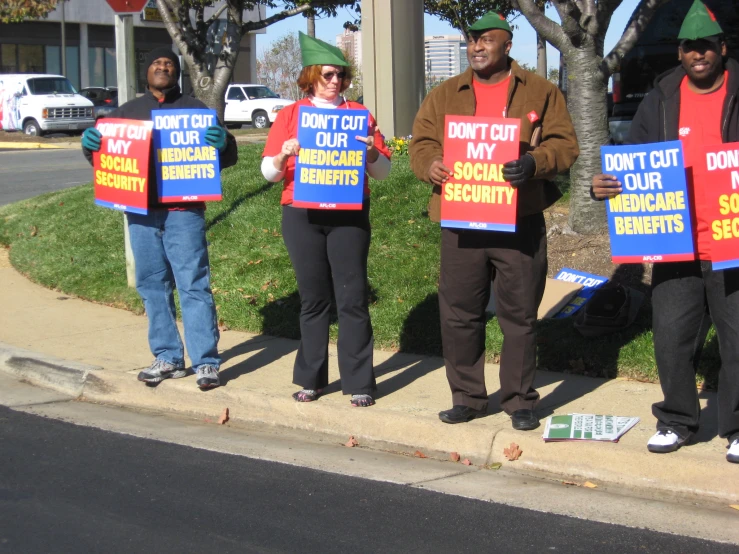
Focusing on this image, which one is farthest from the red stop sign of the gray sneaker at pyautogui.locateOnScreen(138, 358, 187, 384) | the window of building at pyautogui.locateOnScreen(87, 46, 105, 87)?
the window of building at pyautogui.locateOnScreen(87, 46, 105, 87)

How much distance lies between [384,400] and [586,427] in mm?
1260

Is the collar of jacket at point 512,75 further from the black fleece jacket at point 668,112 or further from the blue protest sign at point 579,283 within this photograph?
the blue protest sign at point 579,283

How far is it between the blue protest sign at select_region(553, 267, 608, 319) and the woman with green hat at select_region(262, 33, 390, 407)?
1.85 metres

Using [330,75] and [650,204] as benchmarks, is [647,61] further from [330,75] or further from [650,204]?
[650,204]

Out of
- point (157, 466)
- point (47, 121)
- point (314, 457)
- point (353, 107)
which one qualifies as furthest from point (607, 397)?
point (47, 121)

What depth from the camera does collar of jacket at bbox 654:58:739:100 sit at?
4559mm

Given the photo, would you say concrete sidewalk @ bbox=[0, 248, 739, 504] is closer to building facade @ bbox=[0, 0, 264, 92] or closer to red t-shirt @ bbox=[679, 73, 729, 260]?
red t-shirt @ bbox=[679, 73, 729, 260]

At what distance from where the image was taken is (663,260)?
4.67 metres

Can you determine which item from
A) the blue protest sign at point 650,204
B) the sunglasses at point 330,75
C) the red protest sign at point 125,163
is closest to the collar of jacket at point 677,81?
the blue protest sign at point 650,204

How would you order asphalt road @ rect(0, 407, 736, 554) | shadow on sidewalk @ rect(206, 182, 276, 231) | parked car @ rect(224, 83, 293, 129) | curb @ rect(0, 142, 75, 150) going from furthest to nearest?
parked car @ rect(224, 83, 293, 129)
curb @ rect(0, 142, 75, 150)
shadow on sidewalk @ rect(206, 182, 276, 231)
asphalt road @ rect(0, 407, 736, 554)

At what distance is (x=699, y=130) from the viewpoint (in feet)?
15.2

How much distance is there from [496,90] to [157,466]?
8.27ft

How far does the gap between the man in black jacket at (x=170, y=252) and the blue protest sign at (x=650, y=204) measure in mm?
2488

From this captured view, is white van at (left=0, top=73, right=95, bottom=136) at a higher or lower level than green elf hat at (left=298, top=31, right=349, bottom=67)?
higher
